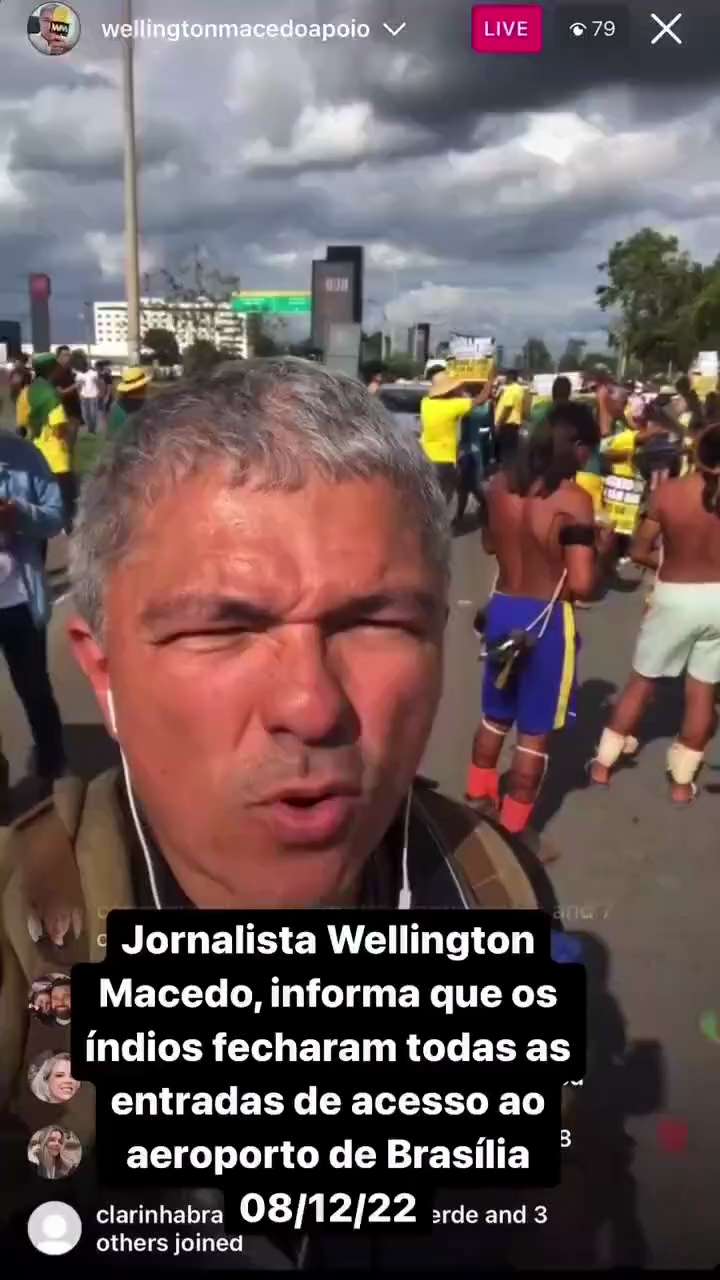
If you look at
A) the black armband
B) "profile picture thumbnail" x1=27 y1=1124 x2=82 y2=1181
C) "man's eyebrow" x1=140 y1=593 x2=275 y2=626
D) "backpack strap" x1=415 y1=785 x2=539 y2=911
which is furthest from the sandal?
"profile picture thumbnail" x1=27 y1=1124 x2=82 y2=1181

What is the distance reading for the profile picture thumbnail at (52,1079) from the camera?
1.46m

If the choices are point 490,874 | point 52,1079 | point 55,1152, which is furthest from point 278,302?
point 55,1152

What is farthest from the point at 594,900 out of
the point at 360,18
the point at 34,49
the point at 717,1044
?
the point at 34,49

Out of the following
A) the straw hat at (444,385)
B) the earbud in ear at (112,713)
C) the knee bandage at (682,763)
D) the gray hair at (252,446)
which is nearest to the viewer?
the gray hair at (252,446)

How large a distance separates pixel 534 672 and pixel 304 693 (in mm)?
518

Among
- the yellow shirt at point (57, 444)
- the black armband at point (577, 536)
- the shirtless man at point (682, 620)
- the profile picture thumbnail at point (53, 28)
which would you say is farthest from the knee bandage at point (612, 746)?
the profile picture thumbnail at point (53, 28)

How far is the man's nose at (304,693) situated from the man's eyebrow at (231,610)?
0.03 m

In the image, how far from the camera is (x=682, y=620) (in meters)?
1.73

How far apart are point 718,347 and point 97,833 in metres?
1.04

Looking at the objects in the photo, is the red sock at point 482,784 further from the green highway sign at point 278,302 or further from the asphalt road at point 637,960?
the green highway sign at point 278,302

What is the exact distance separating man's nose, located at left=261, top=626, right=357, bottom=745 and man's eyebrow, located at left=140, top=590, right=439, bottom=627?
0.03 m

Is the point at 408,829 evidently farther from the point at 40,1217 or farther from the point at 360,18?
the point at 360,18

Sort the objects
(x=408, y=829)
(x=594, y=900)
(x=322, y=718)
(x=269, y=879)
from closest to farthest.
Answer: (x=322, y=718) < (x=269, y=879) < (x=408, y=829) < (x=594, y=900)

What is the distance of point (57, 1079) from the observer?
147 cm
